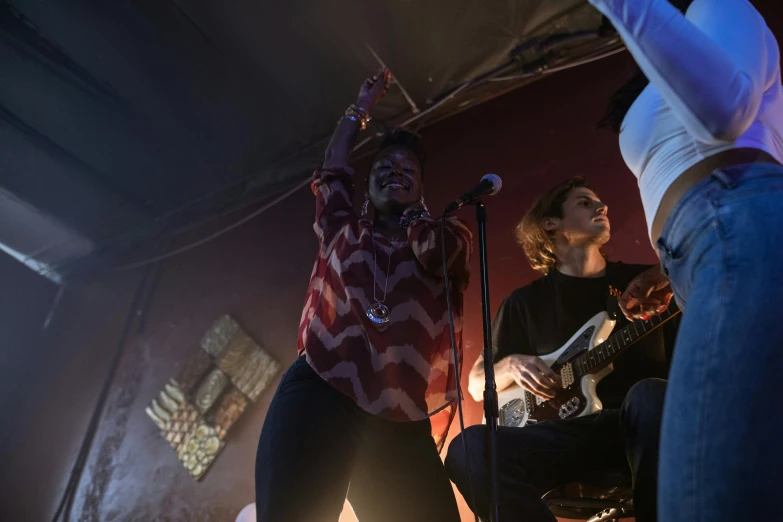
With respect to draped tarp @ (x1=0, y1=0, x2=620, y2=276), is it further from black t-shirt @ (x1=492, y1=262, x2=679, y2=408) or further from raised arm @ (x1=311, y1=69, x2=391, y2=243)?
raised arm @ (x1=311, y1=69, x2=391, y2=243)

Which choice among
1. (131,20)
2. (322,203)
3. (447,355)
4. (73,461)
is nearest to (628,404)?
(447,355)

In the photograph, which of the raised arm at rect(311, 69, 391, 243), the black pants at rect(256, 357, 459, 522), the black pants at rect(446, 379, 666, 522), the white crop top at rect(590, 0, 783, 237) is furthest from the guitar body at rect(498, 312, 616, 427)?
the white crop top at rect(590, 0, 783, 237)

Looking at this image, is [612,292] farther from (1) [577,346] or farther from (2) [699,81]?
(2) [699,81]

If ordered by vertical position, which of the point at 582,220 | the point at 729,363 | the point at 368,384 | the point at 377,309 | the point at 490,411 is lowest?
the point at 729,363

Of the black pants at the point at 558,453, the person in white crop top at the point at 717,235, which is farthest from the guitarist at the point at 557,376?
the person in white crop top at the point at 717,235

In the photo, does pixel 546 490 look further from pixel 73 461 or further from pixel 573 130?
pixel 73 461

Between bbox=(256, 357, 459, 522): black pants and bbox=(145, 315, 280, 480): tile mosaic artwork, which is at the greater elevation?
bbox=(145, 315, 280, 480): tile mosaic artwork

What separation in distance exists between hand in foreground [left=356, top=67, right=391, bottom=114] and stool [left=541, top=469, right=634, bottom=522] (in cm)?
143

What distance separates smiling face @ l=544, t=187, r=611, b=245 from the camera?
2.27 metres

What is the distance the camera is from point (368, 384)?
4.78 feet

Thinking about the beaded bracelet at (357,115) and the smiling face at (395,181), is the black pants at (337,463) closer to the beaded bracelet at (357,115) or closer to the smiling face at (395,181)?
the smiling face at (395,181)

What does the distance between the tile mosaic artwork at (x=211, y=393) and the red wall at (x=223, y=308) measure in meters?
0.07

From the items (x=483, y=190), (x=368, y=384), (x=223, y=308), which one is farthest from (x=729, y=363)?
(x=223, y=308)

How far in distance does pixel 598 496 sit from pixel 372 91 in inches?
63.3
